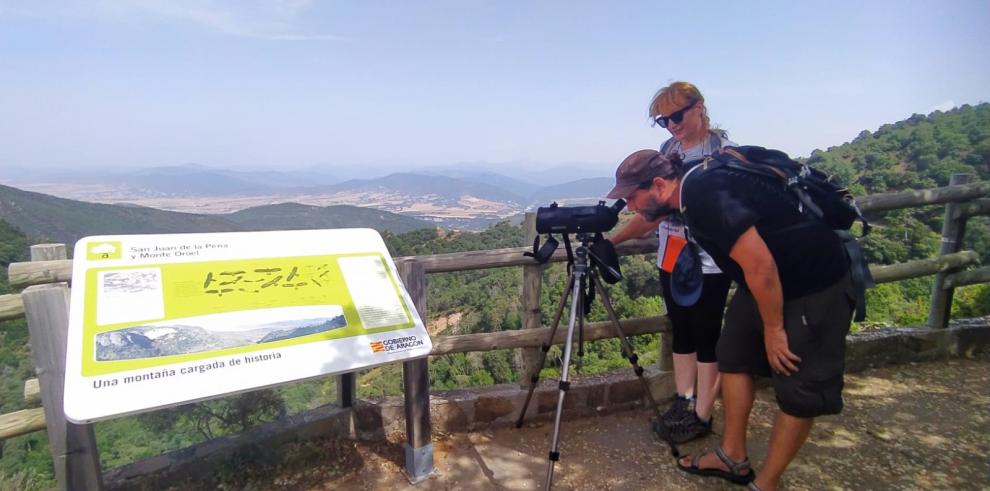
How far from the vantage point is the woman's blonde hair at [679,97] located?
258 centimetres

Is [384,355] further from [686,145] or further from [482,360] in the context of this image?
[482,360]

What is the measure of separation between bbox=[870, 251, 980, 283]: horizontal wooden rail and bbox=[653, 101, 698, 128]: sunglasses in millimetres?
2157

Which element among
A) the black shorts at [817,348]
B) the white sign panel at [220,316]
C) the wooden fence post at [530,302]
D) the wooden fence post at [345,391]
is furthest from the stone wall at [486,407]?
the black shorts at [817,348]

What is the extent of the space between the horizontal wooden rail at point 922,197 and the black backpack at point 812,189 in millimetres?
1553

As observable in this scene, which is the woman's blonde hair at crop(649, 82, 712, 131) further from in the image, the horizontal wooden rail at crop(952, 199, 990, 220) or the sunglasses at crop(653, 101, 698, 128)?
the horizontal wooden rail at crop(952, 199, 990, 220)

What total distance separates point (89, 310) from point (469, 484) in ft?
5.95

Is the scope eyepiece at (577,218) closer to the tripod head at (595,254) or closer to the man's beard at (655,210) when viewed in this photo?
the tripod head at (595,254)

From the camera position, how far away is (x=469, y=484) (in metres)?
2.63

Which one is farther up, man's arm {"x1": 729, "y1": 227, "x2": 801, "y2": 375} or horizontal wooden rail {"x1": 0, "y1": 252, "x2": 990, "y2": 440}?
man's arm {"x1": 729, "y1": 227, "x2": 801, "y2": 375}

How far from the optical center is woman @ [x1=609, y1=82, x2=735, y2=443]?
2592mm

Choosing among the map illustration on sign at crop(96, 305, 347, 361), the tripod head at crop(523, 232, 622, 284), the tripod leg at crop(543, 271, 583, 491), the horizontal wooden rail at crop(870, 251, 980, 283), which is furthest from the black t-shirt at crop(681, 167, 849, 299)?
the horizontal wooden rail at crop(870, 251, 980, 283)

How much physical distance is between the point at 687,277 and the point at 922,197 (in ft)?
7.52

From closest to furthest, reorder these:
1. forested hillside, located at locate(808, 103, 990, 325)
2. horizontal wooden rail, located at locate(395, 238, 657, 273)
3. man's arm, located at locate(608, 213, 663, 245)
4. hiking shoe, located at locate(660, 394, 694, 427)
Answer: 1. horizontal wooden rail, located at locate(395, 238, 657, 273)
2. man's arm, located at locate(608, 213, 663, 245)
3. hiking shoe, located at locate(660, 394, 694, 427)
4. forested hillside, located at locate(808, 103, 990, 325)

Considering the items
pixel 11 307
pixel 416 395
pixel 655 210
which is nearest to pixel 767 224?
pixel 655 210
